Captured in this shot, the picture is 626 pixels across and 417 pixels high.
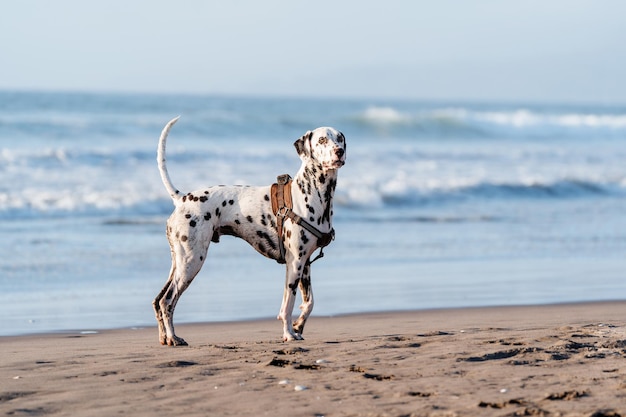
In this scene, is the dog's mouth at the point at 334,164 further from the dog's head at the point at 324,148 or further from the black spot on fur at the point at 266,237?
the black spot on fur at the point at 266,237

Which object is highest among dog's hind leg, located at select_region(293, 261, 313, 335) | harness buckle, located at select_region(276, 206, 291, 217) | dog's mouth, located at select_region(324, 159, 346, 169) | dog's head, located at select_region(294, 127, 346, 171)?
dog's head, located at select_region(294, 127, 346, 171)

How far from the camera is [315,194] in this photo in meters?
6.75

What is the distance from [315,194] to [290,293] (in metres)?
0.68

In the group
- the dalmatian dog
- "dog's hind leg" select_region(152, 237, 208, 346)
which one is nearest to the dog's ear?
the dalmatian dog

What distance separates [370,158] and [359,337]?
73.6ft

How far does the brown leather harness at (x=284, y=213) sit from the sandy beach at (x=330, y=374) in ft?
2.23

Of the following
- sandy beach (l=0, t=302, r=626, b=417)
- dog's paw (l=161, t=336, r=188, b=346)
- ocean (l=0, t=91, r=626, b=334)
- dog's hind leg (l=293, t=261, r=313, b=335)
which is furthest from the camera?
ocean (l=0, t=91, r=626, b=334)

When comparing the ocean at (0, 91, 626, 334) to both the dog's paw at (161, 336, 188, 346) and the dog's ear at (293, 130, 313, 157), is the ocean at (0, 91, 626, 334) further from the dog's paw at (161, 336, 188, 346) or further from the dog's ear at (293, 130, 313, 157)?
the dog's ear at (293, 130, 313, 157)

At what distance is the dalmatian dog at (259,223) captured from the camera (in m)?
6.71

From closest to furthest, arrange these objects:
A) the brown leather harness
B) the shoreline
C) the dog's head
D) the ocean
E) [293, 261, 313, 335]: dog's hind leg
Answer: the dog's head, the brown leather harness, [293, 261, 313, 335]: dog's hind leg, the shoreline, the ocean

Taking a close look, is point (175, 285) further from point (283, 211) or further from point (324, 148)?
point (324, 148)

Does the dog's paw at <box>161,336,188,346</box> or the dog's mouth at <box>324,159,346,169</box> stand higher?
the dog's mouth at <box>324,159,346,169</box>

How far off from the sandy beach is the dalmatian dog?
0.41 metres

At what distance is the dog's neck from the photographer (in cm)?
671
